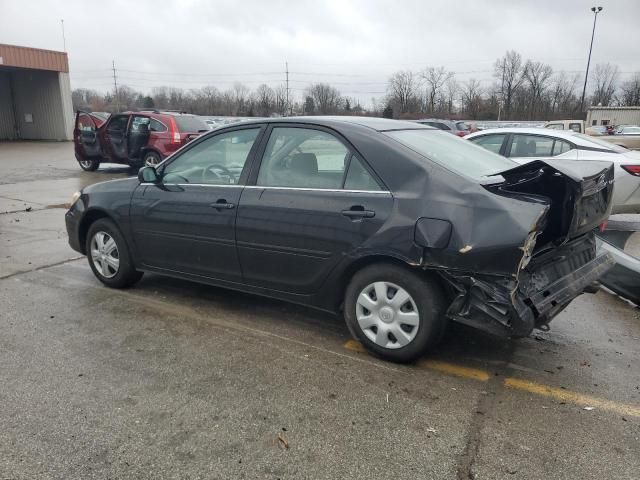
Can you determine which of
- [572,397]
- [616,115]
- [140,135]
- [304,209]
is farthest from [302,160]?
[616,115]

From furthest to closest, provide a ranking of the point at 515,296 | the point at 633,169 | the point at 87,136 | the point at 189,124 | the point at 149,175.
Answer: the point at 87,136
the point at 189,124
the point at 633,169
the point at 149,175
the point at 515,296

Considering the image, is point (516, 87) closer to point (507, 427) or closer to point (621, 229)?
point (621, 229)

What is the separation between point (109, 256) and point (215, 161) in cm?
148

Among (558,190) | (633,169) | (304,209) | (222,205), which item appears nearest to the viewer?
(558,190)

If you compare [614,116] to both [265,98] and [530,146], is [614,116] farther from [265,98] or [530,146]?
[530,146]

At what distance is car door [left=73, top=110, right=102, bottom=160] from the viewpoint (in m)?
14.7

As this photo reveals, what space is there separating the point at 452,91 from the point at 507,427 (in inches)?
2906

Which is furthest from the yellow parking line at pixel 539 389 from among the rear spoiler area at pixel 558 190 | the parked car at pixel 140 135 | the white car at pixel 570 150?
the parked car at pixel 140 135

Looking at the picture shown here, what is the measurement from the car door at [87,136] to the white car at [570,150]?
10.9 m

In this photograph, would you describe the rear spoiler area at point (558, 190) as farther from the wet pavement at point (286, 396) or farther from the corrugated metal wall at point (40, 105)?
the corrugated metal wall at point (40, 105)

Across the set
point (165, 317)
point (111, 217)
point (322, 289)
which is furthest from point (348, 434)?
point (111, 217)

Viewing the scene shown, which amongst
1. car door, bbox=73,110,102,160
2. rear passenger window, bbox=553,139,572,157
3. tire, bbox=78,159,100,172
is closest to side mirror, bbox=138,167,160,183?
rear passenger window, bbox=553,139,572,157

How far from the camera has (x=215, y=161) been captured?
170 inches

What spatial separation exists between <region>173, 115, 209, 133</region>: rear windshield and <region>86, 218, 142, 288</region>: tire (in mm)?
8902
